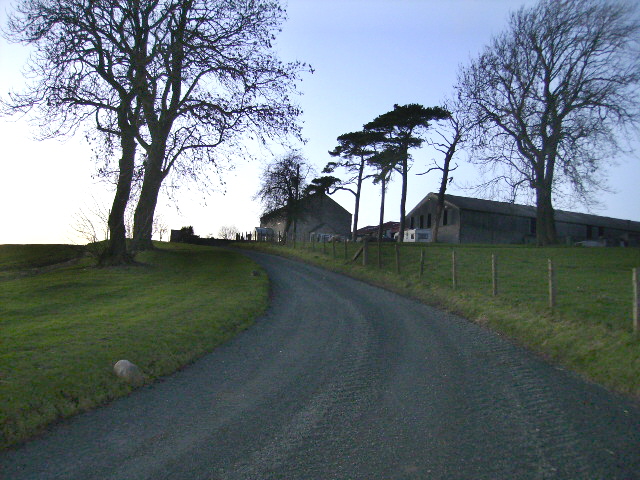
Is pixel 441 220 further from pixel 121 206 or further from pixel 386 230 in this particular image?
pixel 121 206

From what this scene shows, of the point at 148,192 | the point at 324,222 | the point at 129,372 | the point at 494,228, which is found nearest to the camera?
the point at 129,372

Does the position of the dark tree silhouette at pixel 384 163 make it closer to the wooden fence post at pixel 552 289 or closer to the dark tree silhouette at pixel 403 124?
the dark tree silhouette at pixel 403 124

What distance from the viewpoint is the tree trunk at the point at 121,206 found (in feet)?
80.8

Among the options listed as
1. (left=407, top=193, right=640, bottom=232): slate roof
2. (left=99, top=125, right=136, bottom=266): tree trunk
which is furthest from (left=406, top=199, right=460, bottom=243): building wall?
(left=99, top=125, right=136, bottom=266): tree trunk

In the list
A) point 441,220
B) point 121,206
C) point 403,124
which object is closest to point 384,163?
point 403,124

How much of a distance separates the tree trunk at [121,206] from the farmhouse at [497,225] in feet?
123

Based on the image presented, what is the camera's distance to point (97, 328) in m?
11.2

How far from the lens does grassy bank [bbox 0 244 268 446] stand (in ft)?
23.3

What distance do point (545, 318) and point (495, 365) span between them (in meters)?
4.05

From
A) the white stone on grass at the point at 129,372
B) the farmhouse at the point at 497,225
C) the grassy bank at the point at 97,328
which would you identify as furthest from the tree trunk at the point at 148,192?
the farmhouse at the point at 497,225

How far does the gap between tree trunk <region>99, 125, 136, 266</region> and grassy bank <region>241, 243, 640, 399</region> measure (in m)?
12.2

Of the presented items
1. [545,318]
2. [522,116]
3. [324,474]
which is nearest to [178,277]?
[545,318]

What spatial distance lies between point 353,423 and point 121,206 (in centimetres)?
2174

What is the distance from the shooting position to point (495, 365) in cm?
928
